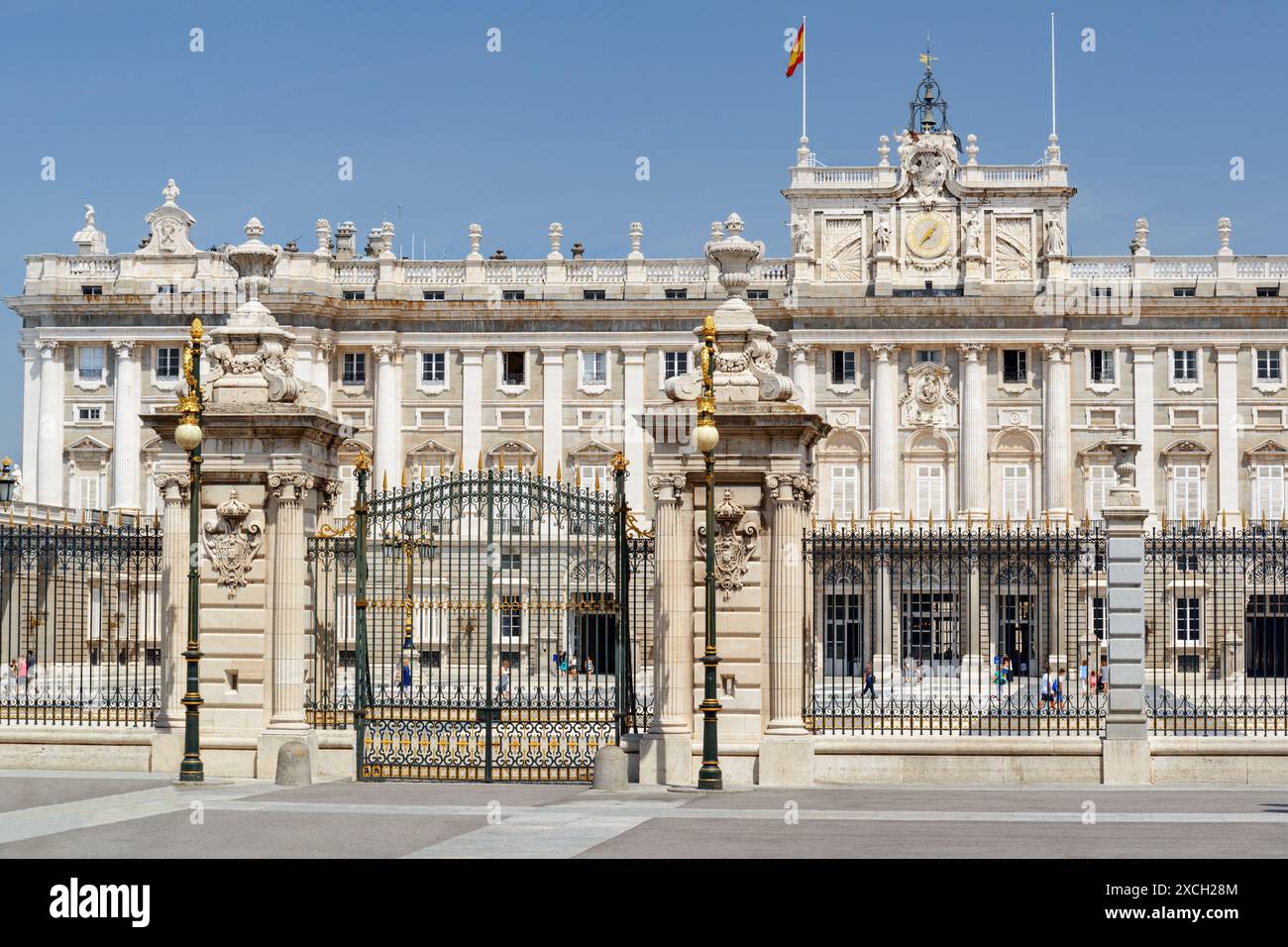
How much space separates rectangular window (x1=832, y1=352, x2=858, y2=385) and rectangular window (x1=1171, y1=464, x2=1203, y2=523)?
13.3m

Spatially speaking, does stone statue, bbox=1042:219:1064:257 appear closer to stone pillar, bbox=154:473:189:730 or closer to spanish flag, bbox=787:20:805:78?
spanish flag, bbox=787:20:805:78

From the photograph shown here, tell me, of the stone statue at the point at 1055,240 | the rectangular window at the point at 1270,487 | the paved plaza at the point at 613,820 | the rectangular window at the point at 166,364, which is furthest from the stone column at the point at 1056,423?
the paved plaza at the point at 613,820

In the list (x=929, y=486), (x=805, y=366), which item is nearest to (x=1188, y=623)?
(x=929, y=486)

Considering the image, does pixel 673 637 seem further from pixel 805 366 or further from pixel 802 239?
pixel 802 239

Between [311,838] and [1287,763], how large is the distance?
41.8 ft

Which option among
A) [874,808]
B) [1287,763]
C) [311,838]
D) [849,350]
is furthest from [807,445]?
[849,350]

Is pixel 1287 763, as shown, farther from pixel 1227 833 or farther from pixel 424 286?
pixel 424 286

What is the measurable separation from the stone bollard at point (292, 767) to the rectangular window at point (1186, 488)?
57601 millimetres

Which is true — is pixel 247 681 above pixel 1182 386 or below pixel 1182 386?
below

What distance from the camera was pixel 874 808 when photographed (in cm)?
2123

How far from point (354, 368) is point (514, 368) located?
21.7ft

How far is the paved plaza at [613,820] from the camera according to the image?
57.0 ft

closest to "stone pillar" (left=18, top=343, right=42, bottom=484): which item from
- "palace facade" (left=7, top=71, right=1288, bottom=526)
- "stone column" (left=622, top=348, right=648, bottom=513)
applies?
"palace facade" (left=7, top=71, right=1288, bottom=526)

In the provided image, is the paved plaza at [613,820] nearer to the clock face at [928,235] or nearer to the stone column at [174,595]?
the stone column at [174,595]
